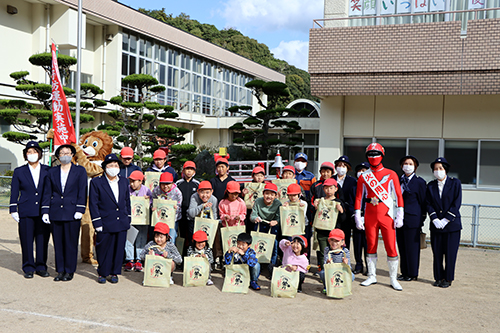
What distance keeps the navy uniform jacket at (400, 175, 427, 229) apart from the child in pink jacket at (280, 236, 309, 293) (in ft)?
6.15

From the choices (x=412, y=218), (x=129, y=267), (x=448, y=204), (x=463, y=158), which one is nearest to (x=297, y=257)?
(x=412, y=218)

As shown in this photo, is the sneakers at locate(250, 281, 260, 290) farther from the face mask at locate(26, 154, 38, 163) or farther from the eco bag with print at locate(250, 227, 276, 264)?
the face mask at locate(26, 154, 38, 163)

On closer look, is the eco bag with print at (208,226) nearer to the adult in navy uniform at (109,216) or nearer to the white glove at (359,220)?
the adult in navy uniform at (109,216)

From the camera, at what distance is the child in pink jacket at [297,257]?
664 cm

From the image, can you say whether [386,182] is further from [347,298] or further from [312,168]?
[312,168]

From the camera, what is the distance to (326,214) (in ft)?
24.0

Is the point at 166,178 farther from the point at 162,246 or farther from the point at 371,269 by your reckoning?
the point at 371,269

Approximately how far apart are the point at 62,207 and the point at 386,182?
4.83 m

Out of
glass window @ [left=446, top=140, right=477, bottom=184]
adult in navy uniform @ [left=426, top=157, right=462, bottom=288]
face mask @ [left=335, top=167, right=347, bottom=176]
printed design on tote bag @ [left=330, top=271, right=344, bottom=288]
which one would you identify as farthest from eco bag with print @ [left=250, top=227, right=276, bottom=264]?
glass window @ [left=446, top=140, right=477, bottom=184]

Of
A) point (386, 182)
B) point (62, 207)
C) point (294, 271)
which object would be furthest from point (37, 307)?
point (386, 182)

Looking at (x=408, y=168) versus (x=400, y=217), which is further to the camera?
(x=408, y=168)

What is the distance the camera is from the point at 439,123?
1355 centimetres

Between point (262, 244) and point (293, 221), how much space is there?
23.2 inches

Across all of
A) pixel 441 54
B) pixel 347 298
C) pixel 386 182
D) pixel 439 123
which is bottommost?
pixel 347 298
